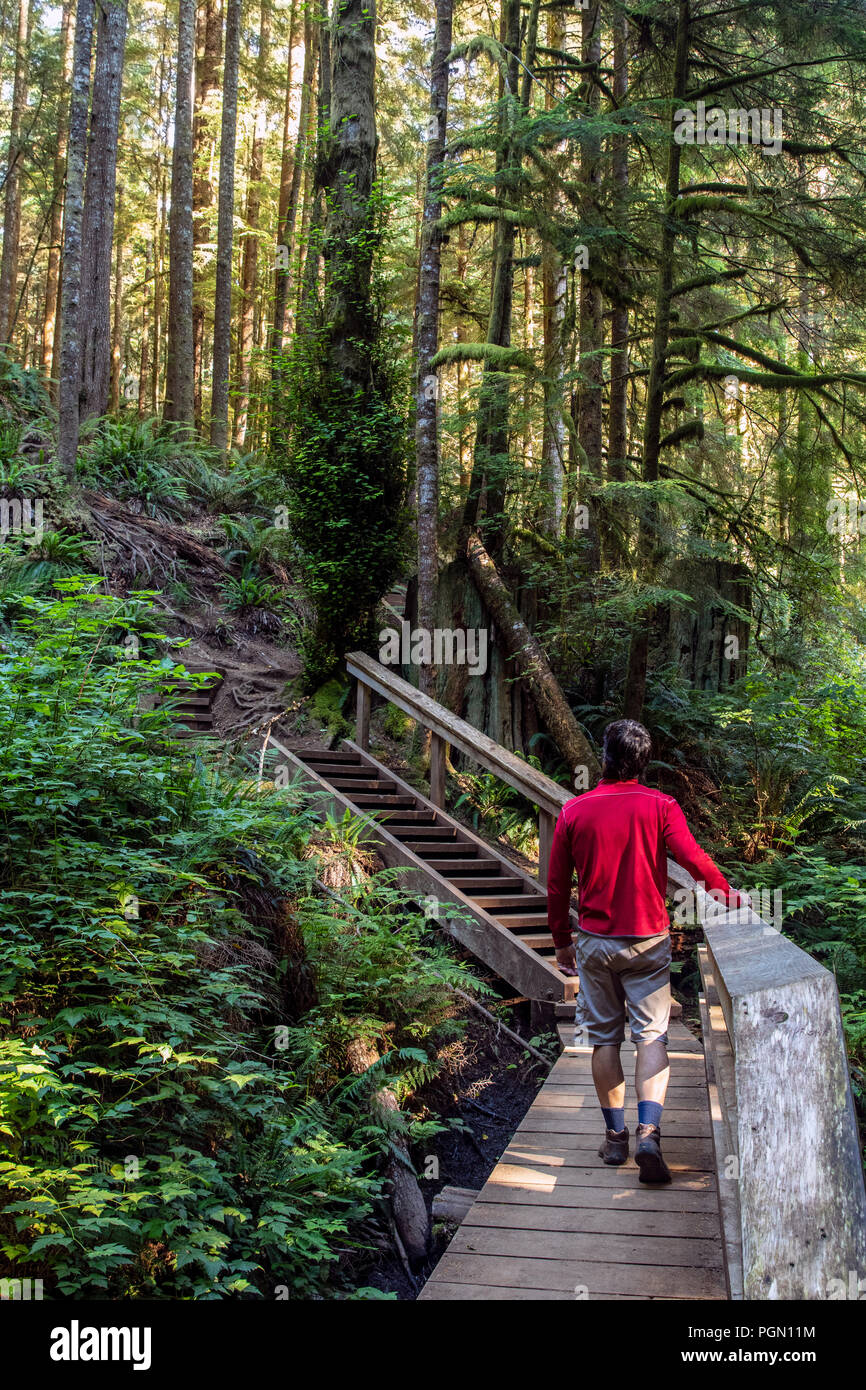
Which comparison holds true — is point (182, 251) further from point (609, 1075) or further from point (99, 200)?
point (609, 1075)

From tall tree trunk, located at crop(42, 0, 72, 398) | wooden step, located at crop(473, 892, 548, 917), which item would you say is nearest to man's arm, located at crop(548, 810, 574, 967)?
wooden step, located at crop(473, 892, 548, 917)

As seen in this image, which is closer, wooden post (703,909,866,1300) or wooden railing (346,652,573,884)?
wooden post (703,909,866,1300)

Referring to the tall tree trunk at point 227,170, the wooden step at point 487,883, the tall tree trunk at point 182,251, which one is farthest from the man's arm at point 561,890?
the tall tree trunk at point 227,170

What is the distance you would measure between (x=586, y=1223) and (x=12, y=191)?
2934 cm

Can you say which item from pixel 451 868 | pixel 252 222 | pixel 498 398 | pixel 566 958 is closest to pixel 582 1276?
pixel 566 958

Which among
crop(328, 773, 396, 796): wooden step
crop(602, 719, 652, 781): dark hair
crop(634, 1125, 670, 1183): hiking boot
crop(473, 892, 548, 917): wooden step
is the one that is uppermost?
crop(602, 719, 652, 781): dark hair

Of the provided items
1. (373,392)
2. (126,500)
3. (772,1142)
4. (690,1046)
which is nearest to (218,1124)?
(772,1142)

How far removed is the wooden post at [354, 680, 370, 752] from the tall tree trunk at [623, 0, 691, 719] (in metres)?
3.25

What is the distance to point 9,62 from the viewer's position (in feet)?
96.7

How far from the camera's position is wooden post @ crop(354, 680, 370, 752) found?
34.7 ft

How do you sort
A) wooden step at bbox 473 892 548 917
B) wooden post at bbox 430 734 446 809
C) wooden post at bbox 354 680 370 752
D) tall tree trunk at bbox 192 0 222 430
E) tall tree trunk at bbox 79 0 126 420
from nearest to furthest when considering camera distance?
wooden step at bbox 473 892 548 917 < wooden post at bbox 430 734 446 809 < wooden post at bbox 354 680 370 752 < tall tree trunk at bbox 79 0 126 420 < tall tree trunk at bbox 192 0 222 430

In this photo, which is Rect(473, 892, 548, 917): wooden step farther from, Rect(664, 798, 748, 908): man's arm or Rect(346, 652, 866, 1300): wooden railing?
Rect(346, 652, 866, 1300): wooden railing

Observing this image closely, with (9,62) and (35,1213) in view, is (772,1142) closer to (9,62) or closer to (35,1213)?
(35,1213)

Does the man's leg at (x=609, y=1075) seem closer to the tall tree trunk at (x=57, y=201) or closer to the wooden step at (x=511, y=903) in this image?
the wooden step at (x=511, y=903)
